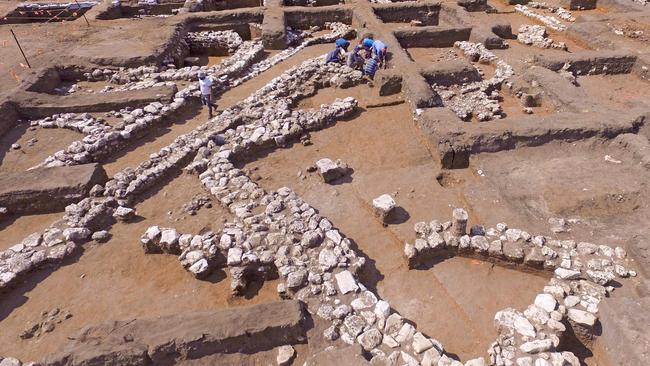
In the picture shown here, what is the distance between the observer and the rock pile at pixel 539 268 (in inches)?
187

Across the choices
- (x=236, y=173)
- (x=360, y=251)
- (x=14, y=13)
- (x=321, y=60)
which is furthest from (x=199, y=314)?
(x=14, y=13)

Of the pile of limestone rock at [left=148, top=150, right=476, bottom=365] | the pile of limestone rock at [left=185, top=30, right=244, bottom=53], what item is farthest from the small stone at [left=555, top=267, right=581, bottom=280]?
the pile of limestone rock at [left=185, top=30, right=244, bottom=53]

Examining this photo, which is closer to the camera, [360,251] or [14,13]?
[360,251]

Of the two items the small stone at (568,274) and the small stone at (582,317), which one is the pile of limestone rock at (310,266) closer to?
the small stone at (582,317)

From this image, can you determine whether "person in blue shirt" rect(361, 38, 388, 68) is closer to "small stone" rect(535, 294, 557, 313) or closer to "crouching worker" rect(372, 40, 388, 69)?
"crouching worker" rect(372, 40, 388, 69)

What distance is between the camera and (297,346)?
5.15m

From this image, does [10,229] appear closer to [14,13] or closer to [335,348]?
[335,348]

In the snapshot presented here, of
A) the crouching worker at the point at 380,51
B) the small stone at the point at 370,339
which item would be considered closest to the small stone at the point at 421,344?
the small stone at the point at 370,339

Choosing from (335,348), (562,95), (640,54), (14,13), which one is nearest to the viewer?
(335,348)

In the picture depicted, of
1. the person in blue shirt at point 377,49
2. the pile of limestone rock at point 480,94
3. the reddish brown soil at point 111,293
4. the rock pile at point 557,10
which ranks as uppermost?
the person in blue shirt at point 377,49

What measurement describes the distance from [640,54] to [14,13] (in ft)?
83.4

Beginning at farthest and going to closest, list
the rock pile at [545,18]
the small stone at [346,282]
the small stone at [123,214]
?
1. the rock pile at [545,18]
2. the small stone at [123,214]
3. the small stone at [346,282]

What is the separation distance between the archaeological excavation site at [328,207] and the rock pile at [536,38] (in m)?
0.14

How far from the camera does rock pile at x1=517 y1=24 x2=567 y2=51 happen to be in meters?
14.0
